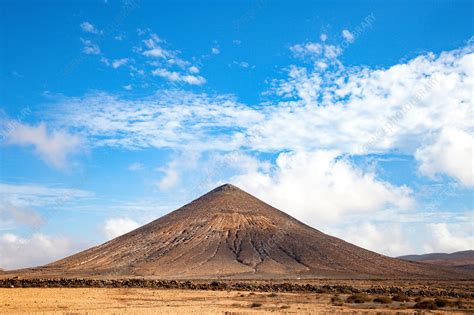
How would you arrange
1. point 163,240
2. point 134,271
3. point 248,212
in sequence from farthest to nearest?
point 248,212 < point 163,240 < point 134,271

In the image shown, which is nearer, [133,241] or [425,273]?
[425,273]

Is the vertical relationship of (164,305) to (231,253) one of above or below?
below

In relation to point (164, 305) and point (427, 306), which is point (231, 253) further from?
point (427, 306)

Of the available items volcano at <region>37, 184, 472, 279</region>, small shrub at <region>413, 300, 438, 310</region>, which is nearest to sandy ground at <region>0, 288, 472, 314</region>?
small shrub at <region>413, 300, 438, 310</region>

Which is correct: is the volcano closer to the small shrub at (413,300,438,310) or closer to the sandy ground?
the sandy ground

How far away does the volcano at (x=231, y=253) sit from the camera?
121 metres

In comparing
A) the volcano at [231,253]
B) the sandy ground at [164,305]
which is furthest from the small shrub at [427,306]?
the volcano at [231,253]

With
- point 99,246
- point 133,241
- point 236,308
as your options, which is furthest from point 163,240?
point 236,308

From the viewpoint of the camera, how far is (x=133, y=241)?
513 feet

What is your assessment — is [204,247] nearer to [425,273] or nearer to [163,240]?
[163,240]

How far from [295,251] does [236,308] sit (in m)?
107

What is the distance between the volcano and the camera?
396 feet

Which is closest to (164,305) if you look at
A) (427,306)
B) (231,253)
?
(427,306)

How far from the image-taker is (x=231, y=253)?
137m
